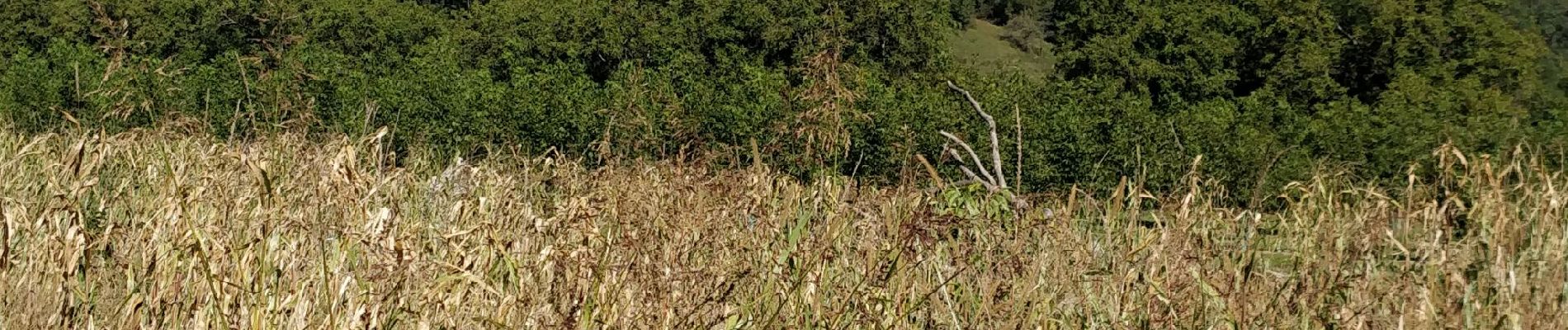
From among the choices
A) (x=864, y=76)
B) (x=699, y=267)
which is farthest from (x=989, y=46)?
(x=699, y=267)

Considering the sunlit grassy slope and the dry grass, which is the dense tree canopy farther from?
the sunlit grassy slope

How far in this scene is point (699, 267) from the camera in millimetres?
3443

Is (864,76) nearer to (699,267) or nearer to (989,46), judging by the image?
(699,267)

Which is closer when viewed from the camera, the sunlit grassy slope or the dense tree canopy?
the dense tree canopy

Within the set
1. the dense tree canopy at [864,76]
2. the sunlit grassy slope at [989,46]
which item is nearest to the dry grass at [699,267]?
the dense tree canopy at [864,76]

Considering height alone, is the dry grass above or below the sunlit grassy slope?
above

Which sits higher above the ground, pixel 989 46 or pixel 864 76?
pixel 864 76

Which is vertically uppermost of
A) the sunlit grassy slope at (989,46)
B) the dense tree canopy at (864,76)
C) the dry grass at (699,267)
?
the dry grass at (699,267)

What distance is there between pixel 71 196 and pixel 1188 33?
1299 inches

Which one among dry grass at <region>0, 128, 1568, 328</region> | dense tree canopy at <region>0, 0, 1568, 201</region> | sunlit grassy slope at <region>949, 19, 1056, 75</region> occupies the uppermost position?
dry grass at <region>0, 128, 1568, 328</region>

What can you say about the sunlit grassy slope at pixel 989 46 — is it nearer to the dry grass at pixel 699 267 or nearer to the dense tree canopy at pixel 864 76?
the dense tree canopy at pixel 864 76

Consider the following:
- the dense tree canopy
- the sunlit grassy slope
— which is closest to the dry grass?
the dense tree canopy

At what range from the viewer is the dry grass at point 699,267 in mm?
2600

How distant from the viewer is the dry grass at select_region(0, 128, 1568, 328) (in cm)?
260
